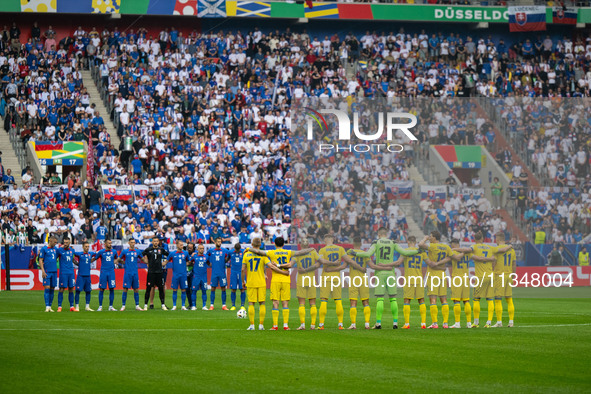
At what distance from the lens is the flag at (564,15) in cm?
5294

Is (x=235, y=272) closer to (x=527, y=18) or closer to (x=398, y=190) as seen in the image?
(x=398, y=190)

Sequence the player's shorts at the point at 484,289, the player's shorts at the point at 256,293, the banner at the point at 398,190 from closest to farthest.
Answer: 1. the player's shorts at the point at 256,293
2. the player's shorts at the point at 484,289
3. the banner at the point at 398,190

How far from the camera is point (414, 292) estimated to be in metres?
20.1

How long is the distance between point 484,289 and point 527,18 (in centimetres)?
3544

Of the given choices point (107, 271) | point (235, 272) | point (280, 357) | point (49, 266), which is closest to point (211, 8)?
point (235, 272)

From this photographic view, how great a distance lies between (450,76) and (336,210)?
76.4 feet

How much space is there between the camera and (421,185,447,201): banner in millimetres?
28587

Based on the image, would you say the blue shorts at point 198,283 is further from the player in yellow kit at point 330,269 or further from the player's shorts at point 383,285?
the player's shorts at point 383,285

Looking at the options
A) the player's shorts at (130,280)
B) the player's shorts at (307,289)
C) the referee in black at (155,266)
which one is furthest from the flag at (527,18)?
the player's shorts at (307,289)

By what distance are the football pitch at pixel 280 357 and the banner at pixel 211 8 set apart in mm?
28588

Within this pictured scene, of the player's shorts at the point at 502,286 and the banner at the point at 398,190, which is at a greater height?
the banner at the point at 398,190

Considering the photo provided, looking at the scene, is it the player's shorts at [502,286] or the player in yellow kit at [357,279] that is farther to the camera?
the player's shorts at [502,286]

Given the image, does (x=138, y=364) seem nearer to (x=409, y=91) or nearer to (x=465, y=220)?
(x=465, y=220)

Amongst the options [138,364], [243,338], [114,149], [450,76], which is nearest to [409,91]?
[450,76]
